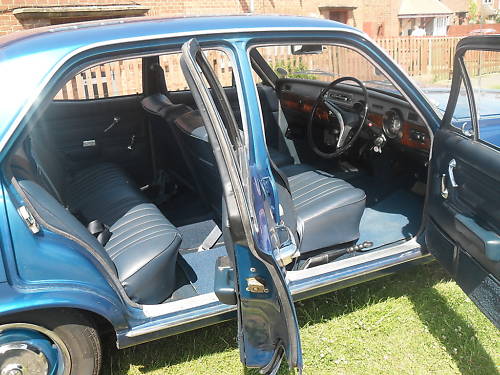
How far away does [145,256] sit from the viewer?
227 centimetres

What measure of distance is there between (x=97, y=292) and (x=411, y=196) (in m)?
2.39

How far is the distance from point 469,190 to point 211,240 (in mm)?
1543

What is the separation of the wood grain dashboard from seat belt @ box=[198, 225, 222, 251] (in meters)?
1.25

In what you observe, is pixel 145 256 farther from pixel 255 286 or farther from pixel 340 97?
pixel 340 97

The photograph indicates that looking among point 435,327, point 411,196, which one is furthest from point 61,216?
point 411,196

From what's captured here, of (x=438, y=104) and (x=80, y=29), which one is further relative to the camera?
(x=438, y=104)

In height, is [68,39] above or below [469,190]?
above

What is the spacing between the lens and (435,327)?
2.71 meters

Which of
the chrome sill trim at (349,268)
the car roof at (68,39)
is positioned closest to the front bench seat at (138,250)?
the car roof at (68,39)

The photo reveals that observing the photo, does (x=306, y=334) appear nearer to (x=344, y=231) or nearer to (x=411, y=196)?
(x=344, y=231)

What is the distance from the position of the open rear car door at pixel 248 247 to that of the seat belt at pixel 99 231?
712mm

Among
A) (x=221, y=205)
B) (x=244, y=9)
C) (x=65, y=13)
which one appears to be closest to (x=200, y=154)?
(x=221, y=205)

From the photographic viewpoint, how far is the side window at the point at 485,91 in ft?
7.45

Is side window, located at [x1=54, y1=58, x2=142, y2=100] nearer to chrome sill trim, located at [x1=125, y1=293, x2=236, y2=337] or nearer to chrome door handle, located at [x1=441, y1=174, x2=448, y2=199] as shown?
chrome sill trim, located at [x1=125, y1=293, x2=236, y2=337]
